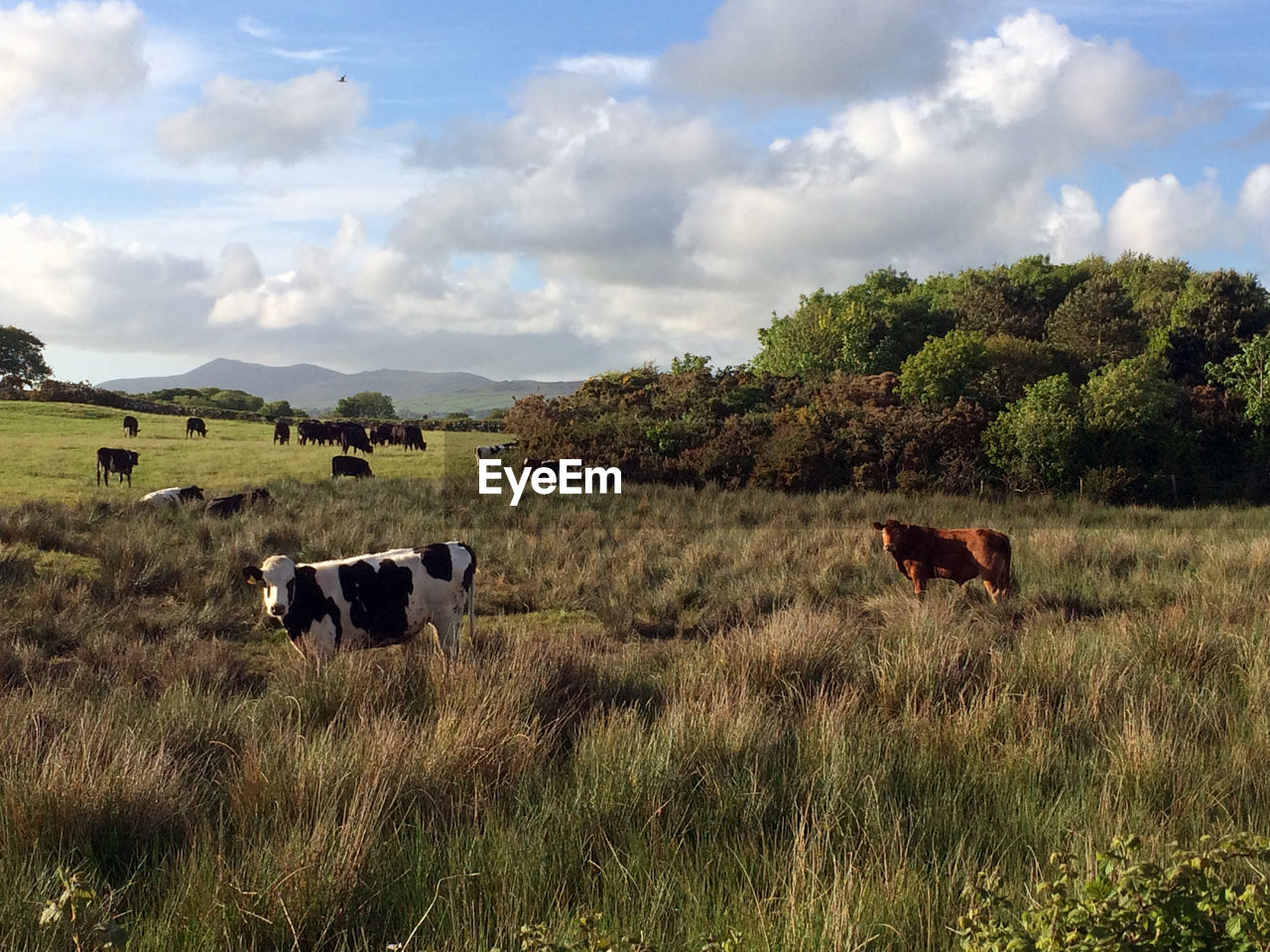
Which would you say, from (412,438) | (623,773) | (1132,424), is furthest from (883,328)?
(623,773)

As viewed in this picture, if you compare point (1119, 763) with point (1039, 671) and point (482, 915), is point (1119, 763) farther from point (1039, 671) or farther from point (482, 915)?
point (482, 915)

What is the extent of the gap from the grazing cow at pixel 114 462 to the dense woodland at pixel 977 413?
10.7 m

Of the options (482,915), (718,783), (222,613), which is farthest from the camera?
(222,613)

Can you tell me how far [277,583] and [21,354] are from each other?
50237mm

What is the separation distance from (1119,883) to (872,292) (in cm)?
5135

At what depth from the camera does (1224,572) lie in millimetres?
10891

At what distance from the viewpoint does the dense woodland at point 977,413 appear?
24.7m

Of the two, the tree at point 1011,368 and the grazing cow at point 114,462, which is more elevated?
the tree at point 1011,368

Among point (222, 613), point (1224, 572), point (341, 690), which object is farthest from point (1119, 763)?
point (222, 613)

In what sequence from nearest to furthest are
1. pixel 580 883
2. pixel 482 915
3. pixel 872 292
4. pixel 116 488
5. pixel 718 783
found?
pixel 482 915 < pixel 580 883 < pixel 718 783 < pixel 116 488 < pixel 872 292

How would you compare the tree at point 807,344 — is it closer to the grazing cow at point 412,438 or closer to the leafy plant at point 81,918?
the grazing cow at point 412,438

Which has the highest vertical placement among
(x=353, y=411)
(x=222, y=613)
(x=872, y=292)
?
(x=872, y=292)

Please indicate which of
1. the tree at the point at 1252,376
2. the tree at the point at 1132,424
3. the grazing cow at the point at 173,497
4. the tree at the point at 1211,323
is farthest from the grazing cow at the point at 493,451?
the tree at the point at 1211,323

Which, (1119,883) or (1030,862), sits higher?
(1119,883)
